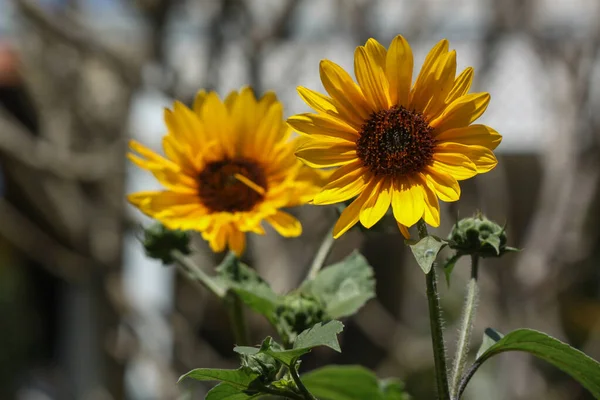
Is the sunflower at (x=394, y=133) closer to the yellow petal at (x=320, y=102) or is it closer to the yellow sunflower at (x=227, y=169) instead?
the yellow petal at (x=320, y=102)

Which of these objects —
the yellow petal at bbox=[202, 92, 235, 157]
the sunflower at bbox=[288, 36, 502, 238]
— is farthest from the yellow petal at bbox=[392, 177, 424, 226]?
the yellow petal at bbox=[202, 92, 235, 157]

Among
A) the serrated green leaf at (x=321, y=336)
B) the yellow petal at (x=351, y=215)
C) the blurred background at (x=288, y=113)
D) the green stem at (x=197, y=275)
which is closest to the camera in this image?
the serrated green leaf at (x=321, y=336)

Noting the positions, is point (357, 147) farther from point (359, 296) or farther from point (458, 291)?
point (458, 291)

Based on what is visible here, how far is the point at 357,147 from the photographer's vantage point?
24.2 inches

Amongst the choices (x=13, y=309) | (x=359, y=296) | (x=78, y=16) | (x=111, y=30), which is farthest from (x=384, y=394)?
(x=13, y=309)

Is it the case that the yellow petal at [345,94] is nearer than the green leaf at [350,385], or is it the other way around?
the yellow petal at [345,94]

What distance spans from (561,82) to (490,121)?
485 millimetres

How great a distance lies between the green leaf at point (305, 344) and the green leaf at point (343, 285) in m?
0.17

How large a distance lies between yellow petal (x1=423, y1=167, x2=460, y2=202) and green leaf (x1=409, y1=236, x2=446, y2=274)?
2.1 inches

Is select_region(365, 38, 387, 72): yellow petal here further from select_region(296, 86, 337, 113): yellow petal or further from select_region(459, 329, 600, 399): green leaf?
select_region(459, 329, 600, 399): green leaf

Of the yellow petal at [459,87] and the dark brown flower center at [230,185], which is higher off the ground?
the yellow petal at [459,87]

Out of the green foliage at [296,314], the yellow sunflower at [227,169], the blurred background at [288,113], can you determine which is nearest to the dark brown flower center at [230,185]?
the yellow sunflower at [227,169]

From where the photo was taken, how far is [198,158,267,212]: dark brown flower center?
744 millimetres

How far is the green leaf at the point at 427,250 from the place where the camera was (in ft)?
1.61
